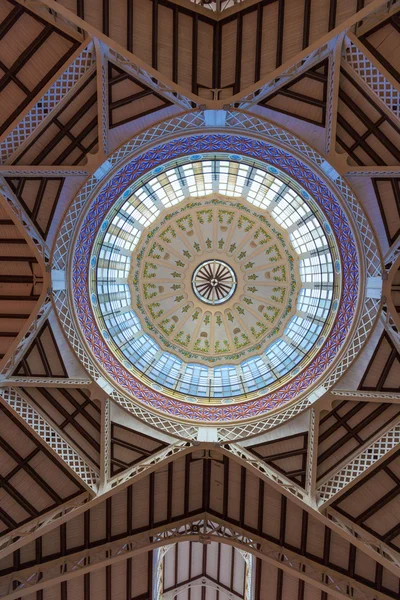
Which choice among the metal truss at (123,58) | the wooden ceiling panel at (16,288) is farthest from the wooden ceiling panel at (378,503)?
the metal truss at (123,58)

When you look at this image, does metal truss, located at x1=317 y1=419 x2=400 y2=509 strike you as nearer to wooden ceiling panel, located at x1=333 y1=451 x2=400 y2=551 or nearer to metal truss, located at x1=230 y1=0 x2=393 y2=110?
wooden ceiling panel, located at x1=333 y1=451 x2=400 y2=551

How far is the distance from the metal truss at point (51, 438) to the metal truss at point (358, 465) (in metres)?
8.53

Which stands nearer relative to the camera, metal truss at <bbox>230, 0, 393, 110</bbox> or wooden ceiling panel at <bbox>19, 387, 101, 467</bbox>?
metal truss at <bbox>230, 0, 393, 110</bbox>

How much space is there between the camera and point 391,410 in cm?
1828

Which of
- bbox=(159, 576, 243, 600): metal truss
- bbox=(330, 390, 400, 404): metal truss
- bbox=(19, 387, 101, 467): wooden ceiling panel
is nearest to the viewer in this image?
bbox=(330, 390, 400, 404): metal truss

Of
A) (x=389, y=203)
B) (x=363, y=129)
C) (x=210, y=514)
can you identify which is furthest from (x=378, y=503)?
(x=363, y=129)

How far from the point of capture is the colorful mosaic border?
61.7 ft

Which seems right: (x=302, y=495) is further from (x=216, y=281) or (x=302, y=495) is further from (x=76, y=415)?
(x=216, y=281)

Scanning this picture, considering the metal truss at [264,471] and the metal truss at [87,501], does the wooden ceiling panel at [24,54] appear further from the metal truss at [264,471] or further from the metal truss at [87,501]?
the metal truss at [264,471]

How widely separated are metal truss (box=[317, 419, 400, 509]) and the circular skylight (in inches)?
182

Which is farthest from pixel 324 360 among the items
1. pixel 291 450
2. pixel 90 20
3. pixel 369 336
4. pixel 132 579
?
pixel 90 20

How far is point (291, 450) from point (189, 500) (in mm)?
4879

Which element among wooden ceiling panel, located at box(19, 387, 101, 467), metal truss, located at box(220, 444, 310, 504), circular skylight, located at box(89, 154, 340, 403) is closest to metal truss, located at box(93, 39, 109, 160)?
circular skylight, located at box(89, 154, 340, 403)

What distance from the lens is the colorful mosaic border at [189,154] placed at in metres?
18.8
